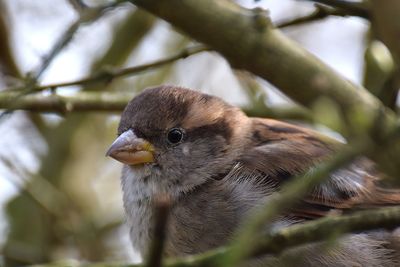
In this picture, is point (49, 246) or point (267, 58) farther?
point (49, 246)

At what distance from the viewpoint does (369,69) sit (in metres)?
3.95

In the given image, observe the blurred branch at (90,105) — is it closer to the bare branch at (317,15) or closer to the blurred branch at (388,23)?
the bare branch at (317,15)

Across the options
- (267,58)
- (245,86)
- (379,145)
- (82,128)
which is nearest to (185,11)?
(267,58)

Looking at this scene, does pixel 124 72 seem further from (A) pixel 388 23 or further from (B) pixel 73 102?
(A) pixel 388 23

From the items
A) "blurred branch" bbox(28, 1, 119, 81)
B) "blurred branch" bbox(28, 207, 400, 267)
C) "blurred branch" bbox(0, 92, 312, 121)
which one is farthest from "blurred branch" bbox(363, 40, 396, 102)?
"blurred branch" bbox(28, 207, 400, 267)

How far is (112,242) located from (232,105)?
1.38 metres

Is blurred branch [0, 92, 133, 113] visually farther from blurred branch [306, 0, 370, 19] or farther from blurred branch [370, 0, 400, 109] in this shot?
blurred branch [370, 0, 400, 109]

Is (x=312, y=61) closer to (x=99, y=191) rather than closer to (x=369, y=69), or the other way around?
(x=369, y=69)

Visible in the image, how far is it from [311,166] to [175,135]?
760 mm

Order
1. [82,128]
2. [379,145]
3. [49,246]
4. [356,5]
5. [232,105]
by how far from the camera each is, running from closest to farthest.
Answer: [379,145]
[356,5]
[232,105]
[49,246]
[82,128]

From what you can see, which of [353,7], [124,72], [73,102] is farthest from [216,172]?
[353,7]

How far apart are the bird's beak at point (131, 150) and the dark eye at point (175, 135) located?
0.38 ft

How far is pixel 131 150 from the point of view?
4.04 meters

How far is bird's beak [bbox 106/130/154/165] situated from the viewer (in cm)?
400
